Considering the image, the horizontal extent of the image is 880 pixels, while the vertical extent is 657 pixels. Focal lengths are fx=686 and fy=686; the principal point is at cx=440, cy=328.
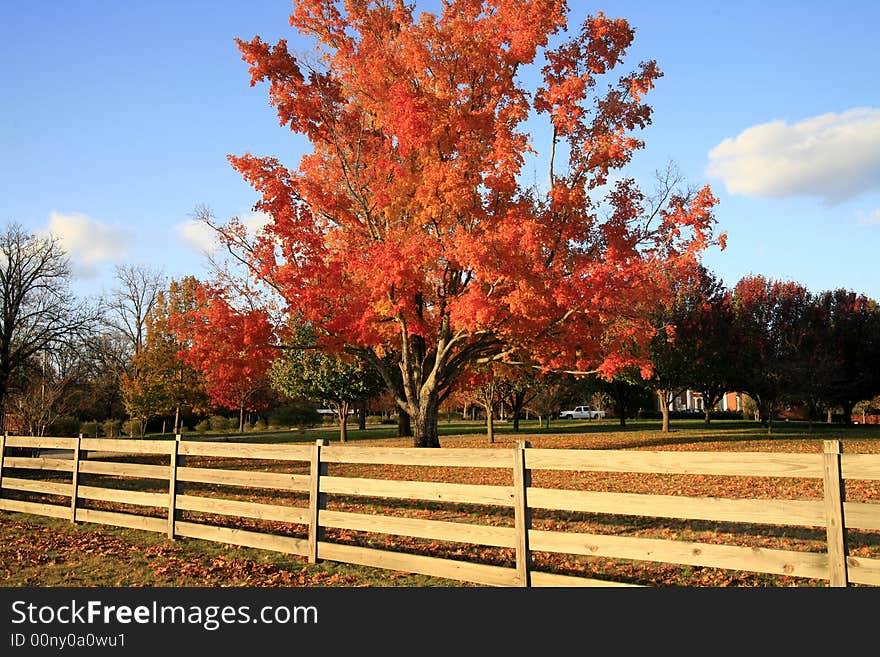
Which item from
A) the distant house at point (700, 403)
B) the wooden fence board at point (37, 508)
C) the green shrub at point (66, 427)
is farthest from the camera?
the distant house at point (700, 403)

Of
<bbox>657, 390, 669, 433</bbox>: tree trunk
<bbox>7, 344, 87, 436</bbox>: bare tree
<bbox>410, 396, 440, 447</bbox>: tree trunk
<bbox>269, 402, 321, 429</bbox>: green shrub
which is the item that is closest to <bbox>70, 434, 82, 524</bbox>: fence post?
<bbox>7, 344, 87, 436</bbox>: bare tree

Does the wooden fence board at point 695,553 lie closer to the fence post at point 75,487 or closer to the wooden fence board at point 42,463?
the fence post at point 75,487

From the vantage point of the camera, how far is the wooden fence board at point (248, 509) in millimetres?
8867

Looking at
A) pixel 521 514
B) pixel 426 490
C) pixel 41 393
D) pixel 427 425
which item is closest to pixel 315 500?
pixel 426 490

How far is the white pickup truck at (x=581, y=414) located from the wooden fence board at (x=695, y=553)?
225 ft

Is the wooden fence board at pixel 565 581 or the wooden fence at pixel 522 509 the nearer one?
the wooden fence at pixel 522 509

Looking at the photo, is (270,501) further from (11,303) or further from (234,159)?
(11,303)

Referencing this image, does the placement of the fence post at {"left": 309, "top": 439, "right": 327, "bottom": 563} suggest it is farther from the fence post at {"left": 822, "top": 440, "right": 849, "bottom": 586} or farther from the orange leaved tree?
the orange leaved tree

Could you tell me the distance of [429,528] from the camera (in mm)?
7641

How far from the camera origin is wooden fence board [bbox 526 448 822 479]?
580cm

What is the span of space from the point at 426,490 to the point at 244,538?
315 centimetres

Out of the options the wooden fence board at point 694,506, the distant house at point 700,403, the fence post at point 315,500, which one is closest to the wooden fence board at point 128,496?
the fence post at point 315,500

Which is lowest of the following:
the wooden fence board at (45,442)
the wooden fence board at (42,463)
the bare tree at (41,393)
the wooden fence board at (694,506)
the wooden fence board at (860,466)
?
the wooden fence board at (42,463)

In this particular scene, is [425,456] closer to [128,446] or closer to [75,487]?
[128,446]
